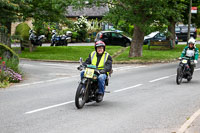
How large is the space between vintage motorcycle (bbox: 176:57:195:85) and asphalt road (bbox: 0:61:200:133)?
1.10 ft

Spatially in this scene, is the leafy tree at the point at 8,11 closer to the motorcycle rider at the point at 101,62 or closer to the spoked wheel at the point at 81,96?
the motorcycle rider at the point at 101,62

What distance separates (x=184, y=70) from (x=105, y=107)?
20.4 feet

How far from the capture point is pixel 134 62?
80.5 ft

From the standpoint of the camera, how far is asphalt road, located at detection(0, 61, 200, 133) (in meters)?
8.11

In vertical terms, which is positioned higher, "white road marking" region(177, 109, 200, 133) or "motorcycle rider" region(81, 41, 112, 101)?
"motorcycle rider" region(81, 41, 112, 101)

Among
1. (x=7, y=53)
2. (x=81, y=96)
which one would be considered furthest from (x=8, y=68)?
(x=81, y=96)

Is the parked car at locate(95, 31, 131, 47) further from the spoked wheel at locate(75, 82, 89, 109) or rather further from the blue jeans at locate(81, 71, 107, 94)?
the spoked wheel at locate(75, 82, 89, 109)

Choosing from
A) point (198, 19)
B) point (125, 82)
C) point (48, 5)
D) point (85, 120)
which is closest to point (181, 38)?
point (198, 19)

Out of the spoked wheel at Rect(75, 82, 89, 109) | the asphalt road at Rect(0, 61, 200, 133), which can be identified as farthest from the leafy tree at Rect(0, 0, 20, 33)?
the spoked wheel at Rect(75, 82, 89, 109)

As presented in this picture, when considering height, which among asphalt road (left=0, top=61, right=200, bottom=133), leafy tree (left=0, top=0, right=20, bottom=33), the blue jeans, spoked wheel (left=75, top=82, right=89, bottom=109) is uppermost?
leafy tree (left=0, top=0, right=20, bottom=33)

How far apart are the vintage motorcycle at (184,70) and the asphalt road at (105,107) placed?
1.10ft

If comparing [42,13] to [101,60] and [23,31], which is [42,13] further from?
[101,60]

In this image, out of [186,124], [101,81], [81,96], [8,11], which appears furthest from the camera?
[8,11]

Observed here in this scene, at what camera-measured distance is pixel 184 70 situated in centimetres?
1570
